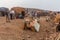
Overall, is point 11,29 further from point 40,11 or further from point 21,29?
point 40,11

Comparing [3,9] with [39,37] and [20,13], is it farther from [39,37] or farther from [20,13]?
[39,37]

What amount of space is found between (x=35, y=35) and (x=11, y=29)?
2.47 ft

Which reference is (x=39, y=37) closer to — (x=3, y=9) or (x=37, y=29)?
(x=37, y=29)

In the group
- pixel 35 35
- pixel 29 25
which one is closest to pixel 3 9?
Answer: pixel 29 25

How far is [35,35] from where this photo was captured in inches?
179

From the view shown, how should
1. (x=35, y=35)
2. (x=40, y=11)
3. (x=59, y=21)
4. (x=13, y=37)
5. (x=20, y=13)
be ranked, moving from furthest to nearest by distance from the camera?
(x=40, y=11) < (x=20, y=13) < (x=59, y=21) < (x=35, y=35) < (x=13, y=37)

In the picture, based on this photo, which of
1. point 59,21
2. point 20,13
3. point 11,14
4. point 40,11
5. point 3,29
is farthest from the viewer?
point 40,11

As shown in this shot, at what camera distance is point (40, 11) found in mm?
8844

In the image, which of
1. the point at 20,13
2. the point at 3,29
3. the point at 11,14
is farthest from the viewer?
the point at 20,13

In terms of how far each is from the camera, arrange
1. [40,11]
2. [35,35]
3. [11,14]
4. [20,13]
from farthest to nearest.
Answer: [40,11] → [20,13] → [11,14] → [35,35]

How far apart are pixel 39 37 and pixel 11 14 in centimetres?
265

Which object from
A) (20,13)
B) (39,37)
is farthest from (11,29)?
(20,13)

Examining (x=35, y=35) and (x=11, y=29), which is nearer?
(x=35, y=35)

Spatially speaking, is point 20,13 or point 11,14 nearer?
point 11,14
